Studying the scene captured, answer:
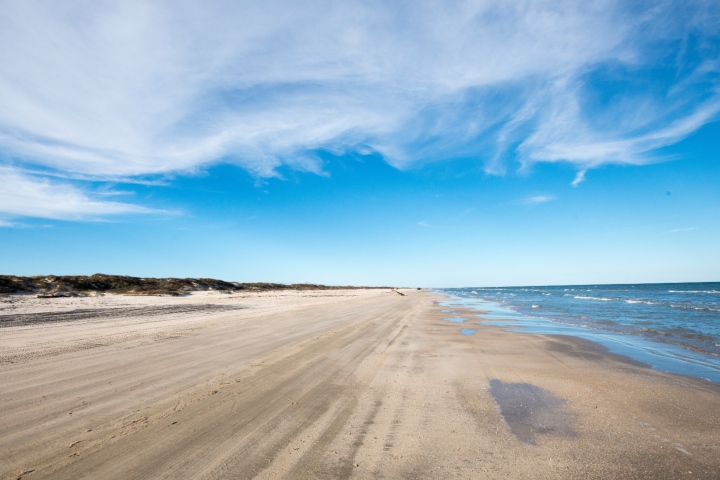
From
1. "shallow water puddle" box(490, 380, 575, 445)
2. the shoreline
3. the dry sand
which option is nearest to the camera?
the dry sand

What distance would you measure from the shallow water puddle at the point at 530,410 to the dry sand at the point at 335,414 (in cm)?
3

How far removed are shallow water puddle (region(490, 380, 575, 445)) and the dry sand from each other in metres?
0.03

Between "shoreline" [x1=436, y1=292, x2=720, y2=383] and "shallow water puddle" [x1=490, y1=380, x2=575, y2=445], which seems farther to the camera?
"shoreline" [x1=436, y1=292, x2=720, y2=383]

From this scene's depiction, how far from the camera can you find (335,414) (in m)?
5.50

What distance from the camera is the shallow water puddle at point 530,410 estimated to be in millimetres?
5156

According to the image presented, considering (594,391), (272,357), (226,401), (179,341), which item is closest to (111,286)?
(179,341)

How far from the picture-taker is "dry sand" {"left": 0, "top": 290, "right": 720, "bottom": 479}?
3.96 metres

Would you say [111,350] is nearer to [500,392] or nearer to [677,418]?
[500,392]

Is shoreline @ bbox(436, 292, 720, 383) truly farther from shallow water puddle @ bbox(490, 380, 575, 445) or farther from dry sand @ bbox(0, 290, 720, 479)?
shallow water puddle @ bbox(490, 380, 575, 445)

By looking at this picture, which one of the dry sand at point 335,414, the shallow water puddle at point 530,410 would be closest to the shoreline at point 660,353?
the dry sand at point 335,414

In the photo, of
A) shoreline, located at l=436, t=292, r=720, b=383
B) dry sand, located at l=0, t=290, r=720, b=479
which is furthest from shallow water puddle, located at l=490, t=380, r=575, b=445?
shoreline, located at l=436, t=292, r=720, b=383

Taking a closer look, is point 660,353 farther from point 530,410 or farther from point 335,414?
point 335,414

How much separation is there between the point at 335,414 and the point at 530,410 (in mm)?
3510

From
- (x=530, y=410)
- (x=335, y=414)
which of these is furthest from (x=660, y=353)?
(x=335, y=414)
